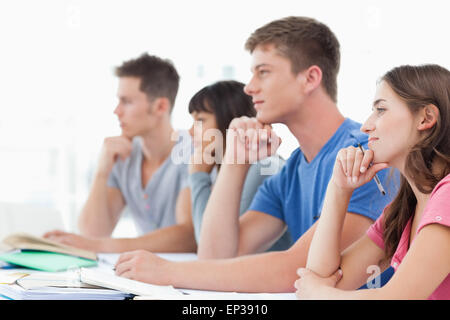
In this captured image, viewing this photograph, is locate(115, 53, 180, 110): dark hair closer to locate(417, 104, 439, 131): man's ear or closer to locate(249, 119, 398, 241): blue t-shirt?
locate(249, 119, 398, 241): blue t-shirt

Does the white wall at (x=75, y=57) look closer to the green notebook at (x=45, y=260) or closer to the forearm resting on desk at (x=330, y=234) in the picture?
the green notebook at (x=45, y=260)

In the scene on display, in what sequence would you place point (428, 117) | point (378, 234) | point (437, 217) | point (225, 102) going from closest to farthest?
1. point (437, 217)
2. point (428, 117)
3. point (378, 234)
4. point (225, 102)

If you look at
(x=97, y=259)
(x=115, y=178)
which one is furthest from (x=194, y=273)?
(x=115, y=178)

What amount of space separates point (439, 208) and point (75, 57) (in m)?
3.45

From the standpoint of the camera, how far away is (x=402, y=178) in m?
0.91

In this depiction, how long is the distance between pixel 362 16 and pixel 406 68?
2250 millimetres

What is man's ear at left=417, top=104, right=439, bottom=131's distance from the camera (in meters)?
0.80

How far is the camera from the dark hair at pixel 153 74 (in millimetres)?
1799

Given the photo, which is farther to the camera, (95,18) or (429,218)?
(95,18)

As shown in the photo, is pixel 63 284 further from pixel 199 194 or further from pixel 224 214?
pixel 199 194

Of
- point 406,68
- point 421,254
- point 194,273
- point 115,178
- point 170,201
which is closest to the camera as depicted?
point 421,254

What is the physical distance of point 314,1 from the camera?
3.02 m

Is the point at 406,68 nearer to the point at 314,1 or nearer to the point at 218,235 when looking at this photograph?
the point at 218,235

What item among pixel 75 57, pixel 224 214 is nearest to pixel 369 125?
pixel 224 214
